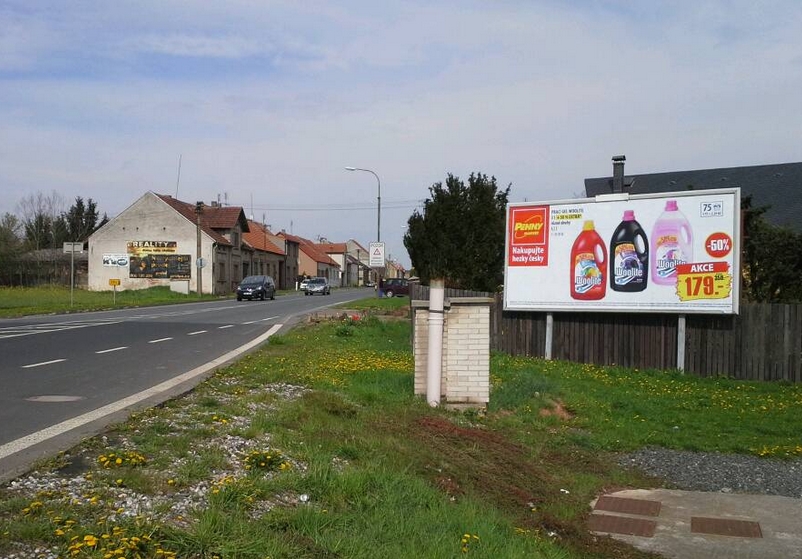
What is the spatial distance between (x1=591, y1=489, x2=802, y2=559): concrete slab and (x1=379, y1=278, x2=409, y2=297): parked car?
179ft

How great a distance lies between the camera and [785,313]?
50.1 ft

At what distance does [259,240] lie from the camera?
292ft

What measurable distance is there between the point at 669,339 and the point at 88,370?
37.5 ft

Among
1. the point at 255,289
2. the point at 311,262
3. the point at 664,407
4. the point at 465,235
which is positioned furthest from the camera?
the point at 311,262

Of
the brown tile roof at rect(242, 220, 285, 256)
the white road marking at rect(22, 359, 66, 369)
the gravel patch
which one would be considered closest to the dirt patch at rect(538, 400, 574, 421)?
the gravel patch

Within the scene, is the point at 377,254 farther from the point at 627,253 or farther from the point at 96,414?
the point at 96,414

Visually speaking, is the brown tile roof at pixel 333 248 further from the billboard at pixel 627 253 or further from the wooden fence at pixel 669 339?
the billboard at pixel 627 253

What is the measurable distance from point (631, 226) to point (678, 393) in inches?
175

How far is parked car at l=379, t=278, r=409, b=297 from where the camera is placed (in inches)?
2468

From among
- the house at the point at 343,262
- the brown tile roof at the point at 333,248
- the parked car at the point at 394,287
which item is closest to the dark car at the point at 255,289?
the parked car at the point at 394,287

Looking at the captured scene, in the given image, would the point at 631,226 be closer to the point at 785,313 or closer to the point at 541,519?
the point at 785,313

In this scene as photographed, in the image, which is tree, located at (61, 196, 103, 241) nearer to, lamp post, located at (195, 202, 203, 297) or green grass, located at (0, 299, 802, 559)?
lamp post, located at (195, 202, 203, 297)

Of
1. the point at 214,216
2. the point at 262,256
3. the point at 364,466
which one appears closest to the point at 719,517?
the point at 364,466

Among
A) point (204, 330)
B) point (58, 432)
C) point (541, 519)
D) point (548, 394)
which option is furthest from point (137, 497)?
point (204, 330)
